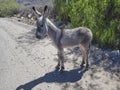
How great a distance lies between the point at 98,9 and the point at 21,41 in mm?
3485

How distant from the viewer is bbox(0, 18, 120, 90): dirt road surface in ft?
24.1

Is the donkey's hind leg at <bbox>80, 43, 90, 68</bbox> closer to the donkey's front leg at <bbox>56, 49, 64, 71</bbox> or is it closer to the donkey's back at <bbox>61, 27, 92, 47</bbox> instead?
the donkey's back at <bbox>61, 27, 92, 47</bbox>

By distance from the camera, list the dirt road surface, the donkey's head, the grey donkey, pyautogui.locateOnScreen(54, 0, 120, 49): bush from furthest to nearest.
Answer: pyautogui.locateOnScreen(54, 0, 120, 49): bush
the grey donkey
the donkey's head
the dirt road surface

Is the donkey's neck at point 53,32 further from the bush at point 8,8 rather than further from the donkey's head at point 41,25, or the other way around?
the bush at point 8,8

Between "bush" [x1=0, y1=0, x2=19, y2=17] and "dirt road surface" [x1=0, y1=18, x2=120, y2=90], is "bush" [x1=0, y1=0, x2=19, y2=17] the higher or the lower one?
the lower one

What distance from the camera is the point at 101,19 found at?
36.5ft

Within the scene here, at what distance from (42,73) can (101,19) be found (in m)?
4.13

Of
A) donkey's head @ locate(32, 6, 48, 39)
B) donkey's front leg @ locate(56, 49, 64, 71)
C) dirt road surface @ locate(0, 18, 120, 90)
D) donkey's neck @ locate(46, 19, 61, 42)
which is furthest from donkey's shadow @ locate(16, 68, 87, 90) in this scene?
donkey's head @ locate(32, 6, 48, 39)

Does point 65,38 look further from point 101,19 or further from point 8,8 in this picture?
point 8,8

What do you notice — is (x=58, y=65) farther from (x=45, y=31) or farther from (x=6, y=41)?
(x=6, y=41)

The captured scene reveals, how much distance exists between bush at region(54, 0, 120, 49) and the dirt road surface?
1.61 metres

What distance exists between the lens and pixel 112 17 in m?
11.1

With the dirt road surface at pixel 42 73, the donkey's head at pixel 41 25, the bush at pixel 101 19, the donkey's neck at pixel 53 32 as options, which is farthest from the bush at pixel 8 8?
the donkey's head at pixel 41 25

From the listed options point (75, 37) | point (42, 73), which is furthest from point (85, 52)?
point (42, 73)
